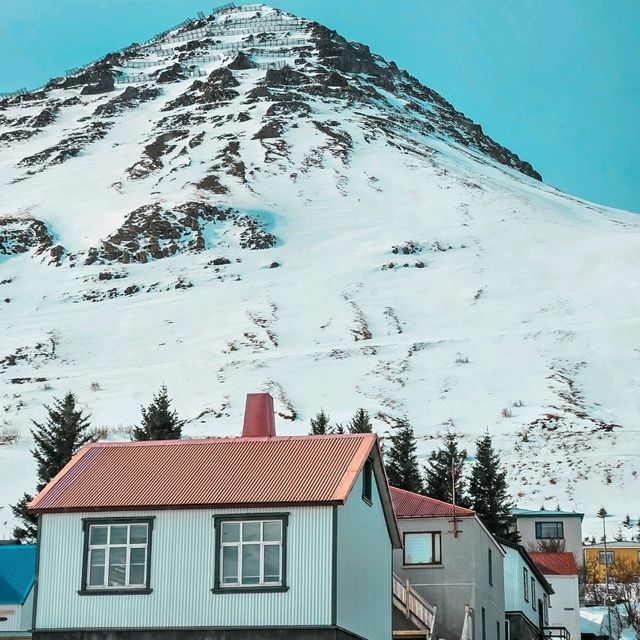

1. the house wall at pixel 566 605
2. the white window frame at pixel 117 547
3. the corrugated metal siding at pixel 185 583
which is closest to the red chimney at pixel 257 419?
the corrugated metal siding at pixel 185 583

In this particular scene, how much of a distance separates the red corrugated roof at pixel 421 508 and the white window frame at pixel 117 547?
13.0m

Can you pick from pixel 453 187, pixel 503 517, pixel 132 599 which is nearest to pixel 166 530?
pixel 132 599

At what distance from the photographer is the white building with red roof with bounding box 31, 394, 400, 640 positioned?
1184 inches

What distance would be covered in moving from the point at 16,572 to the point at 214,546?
318 inches

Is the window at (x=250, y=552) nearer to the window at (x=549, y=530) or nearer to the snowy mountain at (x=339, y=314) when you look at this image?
the snowy mountain at (x=339, y=314)

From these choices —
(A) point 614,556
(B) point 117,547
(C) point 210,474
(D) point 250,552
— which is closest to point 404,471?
(A) point 614,556

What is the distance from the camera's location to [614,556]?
8012cm

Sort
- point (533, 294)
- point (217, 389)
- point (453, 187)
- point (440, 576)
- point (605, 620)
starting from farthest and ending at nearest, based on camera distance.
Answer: point (453, 187) → point (533, 294) → point (217, 389) → point (605, 620) → point (440, 576)

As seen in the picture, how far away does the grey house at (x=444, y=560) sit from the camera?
42.7 m

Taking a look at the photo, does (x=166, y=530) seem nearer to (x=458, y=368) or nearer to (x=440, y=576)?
(x=440, y=576)

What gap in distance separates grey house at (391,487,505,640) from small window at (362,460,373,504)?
8.87 m

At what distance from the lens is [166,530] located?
31.1 m

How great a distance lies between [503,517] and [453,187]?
449 ft

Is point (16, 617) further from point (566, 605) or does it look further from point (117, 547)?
point (566, 605)
